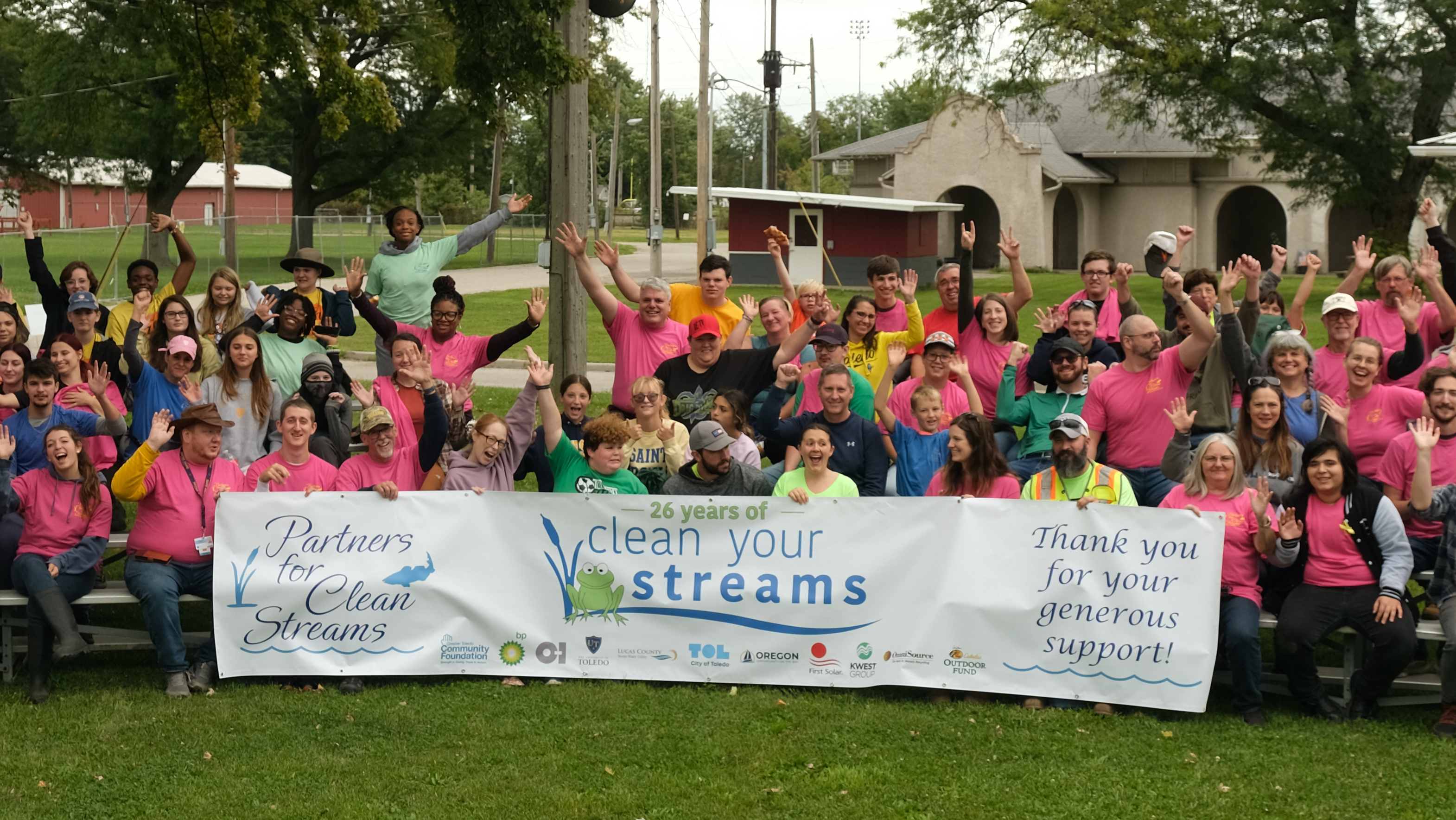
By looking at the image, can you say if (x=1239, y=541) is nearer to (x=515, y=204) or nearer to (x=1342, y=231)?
(x=515, y=204)

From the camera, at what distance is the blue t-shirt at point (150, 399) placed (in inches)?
370

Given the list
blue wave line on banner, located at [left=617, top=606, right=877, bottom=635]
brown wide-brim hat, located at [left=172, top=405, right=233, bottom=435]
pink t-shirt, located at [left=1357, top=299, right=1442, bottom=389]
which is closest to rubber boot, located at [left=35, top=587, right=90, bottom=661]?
brown wide-brim hat, located at [left=172, top=405, right=233, bottom=435]

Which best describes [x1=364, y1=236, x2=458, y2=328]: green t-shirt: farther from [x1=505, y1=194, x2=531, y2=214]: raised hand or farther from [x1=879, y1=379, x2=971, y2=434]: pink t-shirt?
[x1=879, y1=379, x2=971, y2=434]: pink t-shirt

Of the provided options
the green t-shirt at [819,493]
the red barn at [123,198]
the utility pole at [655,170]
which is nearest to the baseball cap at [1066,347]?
the green t-shirt at [819,493]

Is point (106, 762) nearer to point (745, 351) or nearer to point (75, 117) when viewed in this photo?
point (745, 351)

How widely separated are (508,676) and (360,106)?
22.8 feet

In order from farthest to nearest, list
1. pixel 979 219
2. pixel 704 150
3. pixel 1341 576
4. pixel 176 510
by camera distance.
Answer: pixel 979 219 → pixel 704 150 → pixel 176 510 → pixel 1341 576

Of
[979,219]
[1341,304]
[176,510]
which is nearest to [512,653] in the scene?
[176,510]

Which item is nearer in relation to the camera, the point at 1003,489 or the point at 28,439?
the point at 1003,489

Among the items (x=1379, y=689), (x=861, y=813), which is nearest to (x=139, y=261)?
(x=861, y=813)

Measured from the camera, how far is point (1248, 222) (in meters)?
48.7

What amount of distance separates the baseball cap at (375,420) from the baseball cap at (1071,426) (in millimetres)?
3699

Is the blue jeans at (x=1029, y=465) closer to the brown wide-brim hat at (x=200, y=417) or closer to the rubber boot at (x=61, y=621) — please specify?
the brown wide-brim hat at (x=200, y=417)

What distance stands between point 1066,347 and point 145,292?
260 inches
